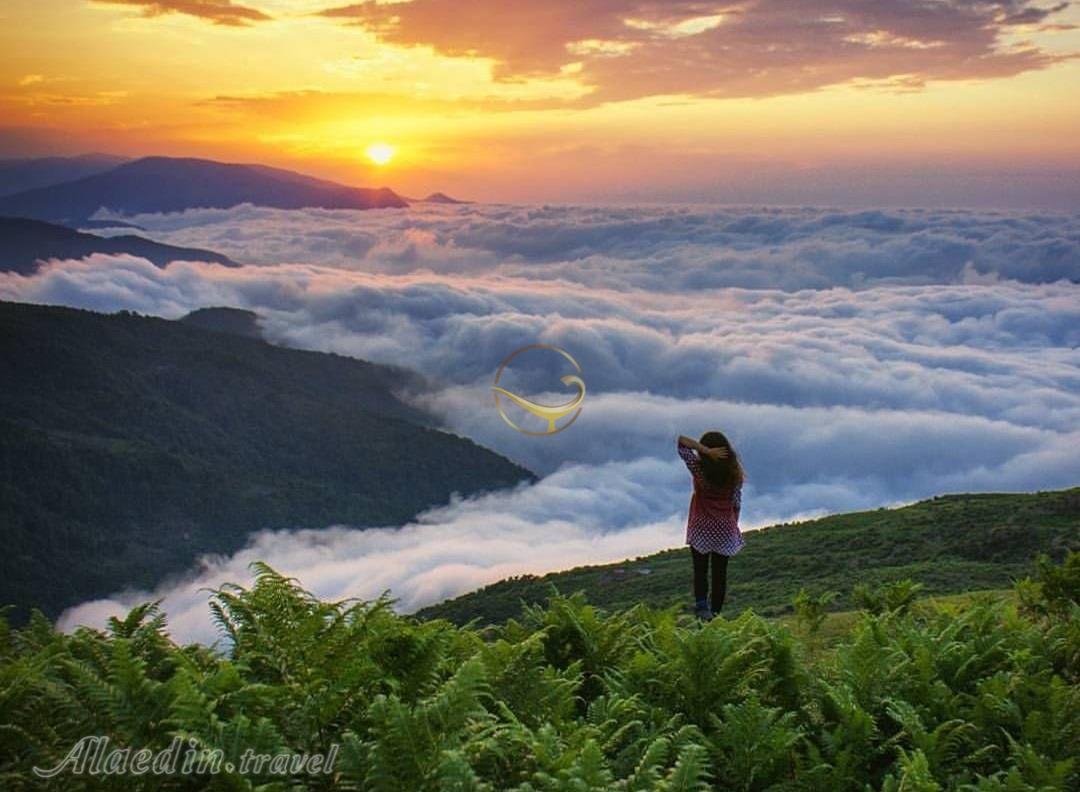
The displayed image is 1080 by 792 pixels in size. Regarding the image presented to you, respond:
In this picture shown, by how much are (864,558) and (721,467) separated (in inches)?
1157

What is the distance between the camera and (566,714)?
622cm

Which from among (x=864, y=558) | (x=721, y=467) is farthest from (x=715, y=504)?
(x=864, y=558)

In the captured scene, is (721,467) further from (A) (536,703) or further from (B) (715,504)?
(A) (536,703)

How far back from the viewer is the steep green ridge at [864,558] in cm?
3058

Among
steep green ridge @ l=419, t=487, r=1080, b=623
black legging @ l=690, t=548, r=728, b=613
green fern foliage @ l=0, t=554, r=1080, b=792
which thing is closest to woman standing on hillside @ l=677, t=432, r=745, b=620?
Result: black legging @ l=690, t=548, r=728, b=613

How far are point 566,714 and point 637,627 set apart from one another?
2.14m

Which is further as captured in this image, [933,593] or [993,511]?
[993,511]

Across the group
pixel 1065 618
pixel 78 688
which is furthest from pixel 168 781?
pixel 1065 618

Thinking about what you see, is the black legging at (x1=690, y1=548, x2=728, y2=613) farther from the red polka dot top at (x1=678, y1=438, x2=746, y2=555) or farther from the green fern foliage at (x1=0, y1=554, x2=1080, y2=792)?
the green fern foliage at (x1=0, y1=554, x2=1080, y2=792)

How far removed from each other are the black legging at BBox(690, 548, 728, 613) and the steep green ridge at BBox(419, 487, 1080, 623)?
10786 mm

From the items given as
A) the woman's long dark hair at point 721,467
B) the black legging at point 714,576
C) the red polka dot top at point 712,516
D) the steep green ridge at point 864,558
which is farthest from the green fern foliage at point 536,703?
the steep green ridge at point 864,558

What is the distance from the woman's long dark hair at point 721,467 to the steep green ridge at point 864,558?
461 inches

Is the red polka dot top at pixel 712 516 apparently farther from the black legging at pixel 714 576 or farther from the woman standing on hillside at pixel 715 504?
the black legging at pixel 714 576

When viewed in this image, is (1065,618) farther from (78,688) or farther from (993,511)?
(993,511)
